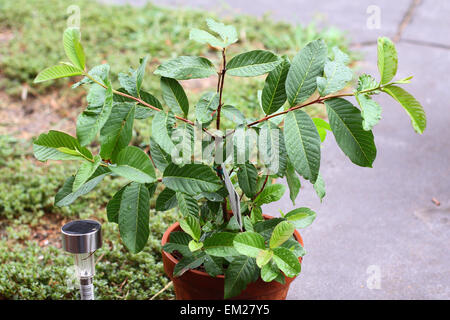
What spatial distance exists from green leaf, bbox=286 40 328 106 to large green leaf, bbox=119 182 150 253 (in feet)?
1.55

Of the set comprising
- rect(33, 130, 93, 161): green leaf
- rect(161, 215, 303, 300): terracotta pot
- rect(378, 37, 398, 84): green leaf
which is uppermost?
rect(378, 37, 398, 84): green leaf

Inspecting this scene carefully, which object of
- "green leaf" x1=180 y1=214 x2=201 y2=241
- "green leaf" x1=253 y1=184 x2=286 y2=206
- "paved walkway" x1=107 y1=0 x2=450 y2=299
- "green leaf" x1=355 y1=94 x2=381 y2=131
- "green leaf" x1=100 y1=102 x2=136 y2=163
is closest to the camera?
"green leaf" x1=355 y1=94 x2=381 y2=131

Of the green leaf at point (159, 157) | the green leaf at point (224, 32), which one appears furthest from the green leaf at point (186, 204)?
the green leaf at point (224, 32)

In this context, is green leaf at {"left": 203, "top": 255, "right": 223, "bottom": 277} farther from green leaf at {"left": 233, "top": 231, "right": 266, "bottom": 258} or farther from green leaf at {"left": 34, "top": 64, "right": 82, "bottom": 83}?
green leaf at {"left": 34, "top": 64, "right": 82, "bottom": 83}

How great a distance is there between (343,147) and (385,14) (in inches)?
153

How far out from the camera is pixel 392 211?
246 centimetres

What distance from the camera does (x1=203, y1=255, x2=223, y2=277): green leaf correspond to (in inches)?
57.7

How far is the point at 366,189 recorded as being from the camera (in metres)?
2.65

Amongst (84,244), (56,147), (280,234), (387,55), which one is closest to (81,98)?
Answer: (84,244)

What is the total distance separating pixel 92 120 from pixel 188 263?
515 millimetres

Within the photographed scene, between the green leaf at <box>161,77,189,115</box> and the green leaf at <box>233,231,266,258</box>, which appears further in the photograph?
the green leaf at <box>161,77,189,115</box>

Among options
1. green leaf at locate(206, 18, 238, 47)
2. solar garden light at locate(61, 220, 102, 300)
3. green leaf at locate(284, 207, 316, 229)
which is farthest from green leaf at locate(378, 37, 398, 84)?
solar garden light at locate(61, 220, 102, 300)

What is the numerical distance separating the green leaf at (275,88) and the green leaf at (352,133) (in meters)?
0.15
